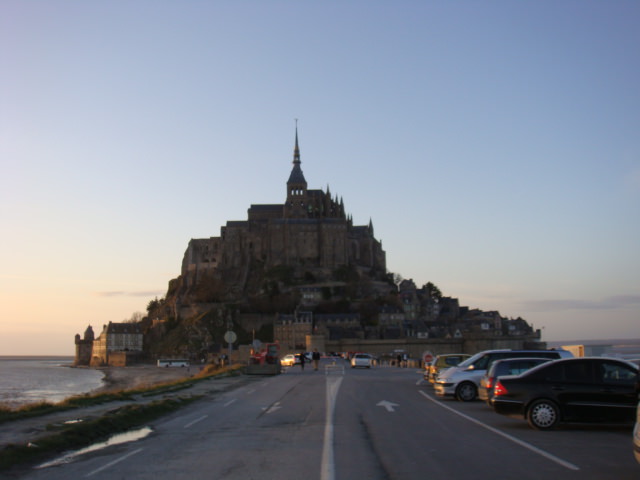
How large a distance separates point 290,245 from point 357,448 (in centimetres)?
13568

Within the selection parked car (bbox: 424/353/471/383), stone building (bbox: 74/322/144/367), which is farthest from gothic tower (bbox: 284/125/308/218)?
parked car (bbox: 424/353/471/383)

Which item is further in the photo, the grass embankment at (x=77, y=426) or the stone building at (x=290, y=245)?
the stone building at (x=290, y=245)

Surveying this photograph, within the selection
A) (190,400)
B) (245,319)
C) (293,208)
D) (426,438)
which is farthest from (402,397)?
(293,208)

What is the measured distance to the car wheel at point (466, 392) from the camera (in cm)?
2281

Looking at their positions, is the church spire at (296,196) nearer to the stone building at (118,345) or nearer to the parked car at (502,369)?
the stone building at (118,345)

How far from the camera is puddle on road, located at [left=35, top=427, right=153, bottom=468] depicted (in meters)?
12.2

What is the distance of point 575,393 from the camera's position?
14820mm

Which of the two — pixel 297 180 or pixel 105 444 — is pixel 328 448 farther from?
pixel 297 180

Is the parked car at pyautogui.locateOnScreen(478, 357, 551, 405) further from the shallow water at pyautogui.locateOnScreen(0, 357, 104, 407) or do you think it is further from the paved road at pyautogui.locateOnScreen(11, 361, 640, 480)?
the shallow water at pyautogui.locateOnScreen(0, 357, 104, 407)

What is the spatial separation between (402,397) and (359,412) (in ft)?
17.1

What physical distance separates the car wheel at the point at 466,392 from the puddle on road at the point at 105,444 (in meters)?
10.2

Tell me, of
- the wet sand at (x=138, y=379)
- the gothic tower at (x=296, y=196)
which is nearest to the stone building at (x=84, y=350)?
the wet sand at (x=138, y=379)

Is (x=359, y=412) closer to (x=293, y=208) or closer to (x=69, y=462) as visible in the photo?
(x=69, y=462)

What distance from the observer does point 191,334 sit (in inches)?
5266
